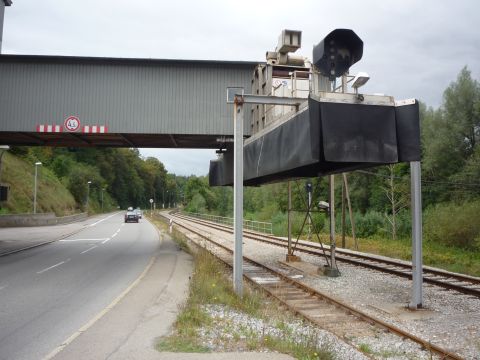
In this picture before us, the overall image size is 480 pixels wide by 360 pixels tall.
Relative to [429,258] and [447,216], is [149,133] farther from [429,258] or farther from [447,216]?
[447,216]

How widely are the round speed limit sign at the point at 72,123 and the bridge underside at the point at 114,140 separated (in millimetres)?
643

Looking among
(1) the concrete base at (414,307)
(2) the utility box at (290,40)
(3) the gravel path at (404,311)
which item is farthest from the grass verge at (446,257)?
(2) the utility box at (290,40)

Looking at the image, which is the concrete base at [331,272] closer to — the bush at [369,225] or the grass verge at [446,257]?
the grass verge at [446,257]

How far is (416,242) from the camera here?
9.62 meters

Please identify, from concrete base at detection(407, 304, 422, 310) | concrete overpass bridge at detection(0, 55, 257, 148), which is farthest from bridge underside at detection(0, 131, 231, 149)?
concrete base at detection(407, 304, 422, 310)

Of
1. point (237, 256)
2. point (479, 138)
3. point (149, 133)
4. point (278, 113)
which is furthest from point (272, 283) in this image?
point (479, 138)

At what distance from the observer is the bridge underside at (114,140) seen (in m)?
17.9

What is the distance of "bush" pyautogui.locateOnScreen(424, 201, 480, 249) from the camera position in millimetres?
27359

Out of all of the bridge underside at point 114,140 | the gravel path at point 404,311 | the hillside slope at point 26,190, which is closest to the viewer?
the gravel path at point 404,311

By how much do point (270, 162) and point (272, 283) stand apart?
3581mm

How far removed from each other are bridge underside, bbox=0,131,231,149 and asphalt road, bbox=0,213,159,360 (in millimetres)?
4971

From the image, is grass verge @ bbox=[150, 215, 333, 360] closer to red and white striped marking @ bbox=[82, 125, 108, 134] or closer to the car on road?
red and white striped marking @ bbox=[82, 125, 108, 134]

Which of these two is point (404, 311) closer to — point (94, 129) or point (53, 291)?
point (53, 291)

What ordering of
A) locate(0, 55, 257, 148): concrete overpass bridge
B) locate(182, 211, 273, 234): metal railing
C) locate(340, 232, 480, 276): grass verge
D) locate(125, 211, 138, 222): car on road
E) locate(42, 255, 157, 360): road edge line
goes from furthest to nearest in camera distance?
locate(125, 211, 138, 222): car on road → locate(182, 211, 273, 234): metal railing → locate(340, 232, 480, 276): grass verge → locate(0, 55, 257, 148): concrete overpass bridge → locate(42, 255, 157, 360): road edge line
